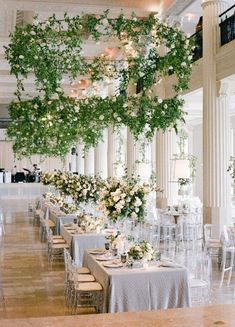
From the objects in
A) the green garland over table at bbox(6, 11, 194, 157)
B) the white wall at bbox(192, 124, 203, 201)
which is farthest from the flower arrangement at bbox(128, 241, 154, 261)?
the white wall at bbox(192, 124, 203, 201)

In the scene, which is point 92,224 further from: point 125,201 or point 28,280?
point 125,201

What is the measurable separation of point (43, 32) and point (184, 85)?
2.11 metres

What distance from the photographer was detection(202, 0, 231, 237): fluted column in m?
10.9

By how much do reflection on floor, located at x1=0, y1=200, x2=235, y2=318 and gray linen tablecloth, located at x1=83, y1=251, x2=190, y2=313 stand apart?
1.02 meters

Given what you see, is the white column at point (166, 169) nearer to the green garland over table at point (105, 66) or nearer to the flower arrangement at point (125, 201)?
the green garland over table at point (105, 66)

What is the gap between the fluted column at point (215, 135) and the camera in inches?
431

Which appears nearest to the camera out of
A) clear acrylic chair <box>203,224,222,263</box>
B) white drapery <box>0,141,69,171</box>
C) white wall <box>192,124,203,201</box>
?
clear acrylic chair <box>203,224,222,263</box>

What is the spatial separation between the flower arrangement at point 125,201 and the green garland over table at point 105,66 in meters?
0.98

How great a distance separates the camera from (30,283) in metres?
8.15

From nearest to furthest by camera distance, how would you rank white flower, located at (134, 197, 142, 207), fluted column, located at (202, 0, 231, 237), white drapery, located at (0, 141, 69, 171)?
white flower, located at (134, 197, 142, 207) < fluted column, located at (202, 0, 231, 237) < white drapery, located at (0, 141, 69, 171)

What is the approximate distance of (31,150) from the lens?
14.7m

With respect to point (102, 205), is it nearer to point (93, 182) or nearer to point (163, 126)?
point (163, 126)

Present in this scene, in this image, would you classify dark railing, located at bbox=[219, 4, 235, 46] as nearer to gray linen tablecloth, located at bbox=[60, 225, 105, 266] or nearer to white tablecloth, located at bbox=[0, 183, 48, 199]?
gray linen tablecloth, located at bbox=[60, 225, 105, 266]

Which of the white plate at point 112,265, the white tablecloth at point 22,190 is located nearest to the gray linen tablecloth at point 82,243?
the white plate at point 112,265
